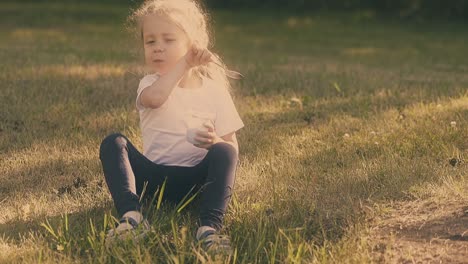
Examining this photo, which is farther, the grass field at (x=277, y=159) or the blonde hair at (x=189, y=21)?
the blonde hair at (x=189, y=21)

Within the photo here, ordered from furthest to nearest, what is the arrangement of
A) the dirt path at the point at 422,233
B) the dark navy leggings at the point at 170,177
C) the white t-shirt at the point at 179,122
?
the white t-shirt at the point at 179,122 → the dark navy leggings at the point at 170,177 → the dirt path at the point at 422,233

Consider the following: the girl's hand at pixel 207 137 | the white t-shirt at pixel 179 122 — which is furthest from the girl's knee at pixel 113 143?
the girl's hand at pixel 207 137

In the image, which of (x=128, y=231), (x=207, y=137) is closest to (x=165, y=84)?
(x=207, y=137)

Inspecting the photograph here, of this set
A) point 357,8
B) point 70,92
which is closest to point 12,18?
point 357,8

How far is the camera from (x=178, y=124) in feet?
13.0

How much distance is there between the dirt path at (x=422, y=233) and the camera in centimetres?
326

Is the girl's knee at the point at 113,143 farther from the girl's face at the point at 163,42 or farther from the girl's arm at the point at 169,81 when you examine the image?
the girl's face at the point at 163,42

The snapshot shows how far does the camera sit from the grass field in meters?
3.39

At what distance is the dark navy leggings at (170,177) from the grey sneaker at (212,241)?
67 millimetres

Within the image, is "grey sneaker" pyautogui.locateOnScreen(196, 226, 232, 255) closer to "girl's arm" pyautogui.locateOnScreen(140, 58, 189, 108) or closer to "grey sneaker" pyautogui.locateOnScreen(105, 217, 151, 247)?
"grey sneaker" pyautogui.locateOnScreen(105, 217, 151, 247)

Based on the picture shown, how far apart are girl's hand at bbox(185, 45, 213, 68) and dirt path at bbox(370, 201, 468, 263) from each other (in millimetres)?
1058

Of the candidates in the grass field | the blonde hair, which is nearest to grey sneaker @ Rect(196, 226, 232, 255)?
the grass field

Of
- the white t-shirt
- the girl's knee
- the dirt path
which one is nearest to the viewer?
the dirt path

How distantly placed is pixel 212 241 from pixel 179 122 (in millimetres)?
807
